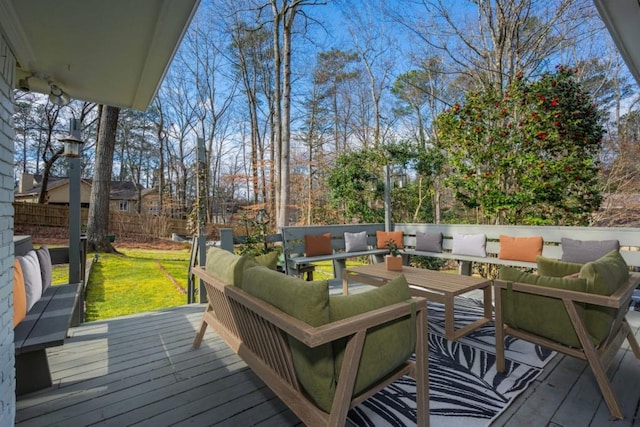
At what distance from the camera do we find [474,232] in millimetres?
4684

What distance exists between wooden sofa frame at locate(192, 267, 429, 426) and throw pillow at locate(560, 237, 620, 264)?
305 centimetres

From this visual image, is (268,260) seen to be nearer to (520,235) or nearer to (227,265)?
(227,265)

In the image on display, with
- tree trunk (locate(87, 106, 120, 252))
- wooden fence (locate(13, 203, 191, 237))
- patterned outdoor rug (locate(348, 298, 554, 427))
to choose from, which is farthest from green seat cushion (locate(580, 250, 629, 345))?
wooden fence (locate(13, 203, 191, 237))

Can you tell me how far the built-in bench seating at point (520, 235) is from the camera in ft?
11.2

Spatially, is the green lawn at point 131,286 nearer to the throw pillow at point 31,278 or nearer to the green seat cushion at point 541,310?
the throw pillow at point 31,278

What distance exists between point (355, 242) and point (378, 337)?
3.70m

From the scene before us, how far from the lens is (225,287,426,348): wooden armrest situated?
1.20 m

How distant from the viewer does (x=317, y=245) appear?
15.2 ft

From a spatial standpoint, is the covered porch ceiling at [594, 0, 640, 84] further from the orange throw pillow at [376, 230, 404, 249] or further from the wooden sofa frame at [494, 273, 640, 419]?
the orange throw pillow at [376, 230, 404, 249]

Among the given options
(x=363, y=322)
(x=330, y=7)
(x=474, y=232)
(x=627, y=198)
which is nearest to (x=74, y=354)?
(x=363, y=322)

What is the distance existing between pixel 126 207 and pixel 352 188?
69.9 feet

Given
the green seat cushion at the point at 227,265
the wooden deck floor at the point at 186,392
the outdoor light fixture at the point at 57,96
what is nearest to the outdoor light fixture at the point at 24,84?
the outdoor light fixture at the point at 57,96

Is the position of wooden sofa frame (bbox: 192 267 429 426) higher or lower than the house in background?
lower

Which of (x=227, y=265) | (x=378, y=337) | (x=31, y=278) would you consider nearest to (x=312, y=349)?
(x=378, y=337)
